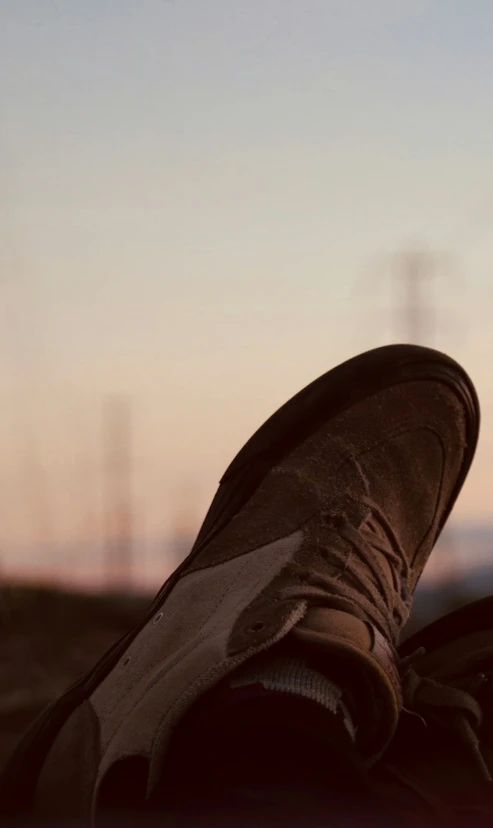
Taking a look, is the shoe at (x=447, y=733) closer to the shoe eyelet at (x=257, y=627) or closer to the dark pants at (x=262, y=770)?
the dark pants at (x=262, y=770)

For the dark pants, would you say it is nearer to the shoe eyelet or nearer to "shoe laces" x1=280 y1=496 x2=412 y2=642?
the shoe eyelet

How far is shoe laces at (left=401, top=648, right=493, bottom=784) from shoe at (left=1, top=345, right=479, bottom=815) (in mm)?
34

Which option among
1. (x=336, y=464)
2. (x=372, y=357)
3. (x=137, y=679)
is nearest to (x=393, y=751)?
(x=137, y=679)

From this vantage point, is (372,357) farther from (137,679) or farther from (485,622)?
(137,679)

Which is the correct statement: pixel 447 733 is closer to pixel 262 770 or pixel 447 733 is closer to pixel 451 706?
pixel 451 706

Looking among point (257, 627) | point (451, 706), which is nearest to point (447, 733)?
point (451, 706)

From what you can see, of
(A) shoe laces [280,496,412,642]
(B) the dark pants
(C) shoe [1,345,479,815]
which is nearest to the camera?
(B) the dark pants

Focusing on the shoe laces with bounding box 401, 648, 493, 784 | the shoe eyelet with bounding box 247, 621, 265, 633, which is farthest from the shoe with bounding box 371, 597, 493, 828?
the shoe eyelet with bounding box 247, 621, 265, 633

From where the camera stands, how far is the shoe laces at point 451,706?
1.35m

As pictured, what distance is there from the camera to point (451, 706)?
1393mm

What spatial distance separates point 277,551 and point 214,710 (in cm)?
46

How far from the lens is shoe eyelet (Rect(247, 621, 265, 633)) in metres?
1.31

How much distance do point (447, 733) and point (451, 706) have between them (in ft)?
0.13

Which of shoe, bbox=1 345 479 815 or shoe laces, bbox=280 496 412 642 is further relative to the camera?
shoe laces, bbox=280 496 412 642
